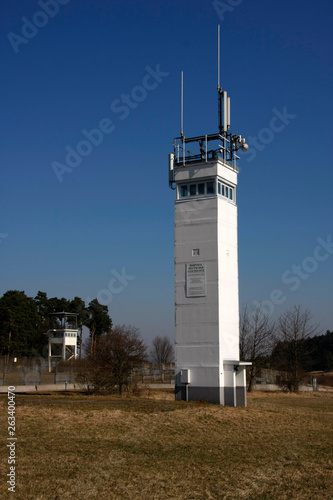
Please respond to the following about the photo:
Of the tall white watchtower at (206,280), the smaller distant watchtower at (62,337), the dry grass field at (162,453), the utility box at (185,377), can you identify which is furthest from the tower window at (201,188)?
the smaller distant watchtower at (62,337)

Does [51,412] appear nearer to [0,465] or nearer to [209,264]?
[0,465]

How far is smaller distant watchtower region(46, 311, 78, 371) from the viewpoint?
79.1m

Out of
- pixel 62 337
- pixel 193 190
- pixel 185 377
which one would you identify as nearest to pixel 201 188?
pixel 193 190

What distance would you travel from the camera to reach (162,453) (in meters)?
16.5

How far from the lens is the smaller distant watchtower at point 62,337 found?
3115 inches

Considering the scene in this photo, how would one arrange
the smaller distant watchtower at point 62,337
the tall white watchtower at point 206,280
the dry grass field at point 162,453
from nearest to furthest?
the dry grass field at point 162,453 < the tall white watchtower at point 206,280 < the smaller distant watchtower at point 62,337

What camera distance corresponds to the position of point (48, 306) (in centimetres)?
9619

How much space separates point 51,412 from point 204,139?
19.8 m

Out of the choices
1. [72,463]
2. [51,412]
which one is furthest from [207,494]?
[51,412]

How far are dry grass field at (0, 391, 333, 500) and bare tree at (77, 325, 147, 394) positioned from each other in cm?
856

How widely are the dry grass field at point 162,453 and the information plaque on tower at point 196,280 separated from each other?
24.3ft

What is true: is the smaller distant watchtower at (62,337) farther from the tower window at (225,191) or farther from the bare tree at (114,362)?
the tower window at (225,191)

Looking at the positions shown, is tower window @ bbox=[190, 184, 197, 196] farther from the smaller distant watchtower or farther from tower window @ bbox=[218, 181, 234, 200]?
the smaller distant watchtower

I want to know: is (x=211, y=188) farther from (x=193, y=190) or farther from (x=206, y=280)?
→ (x=206, y=280)
